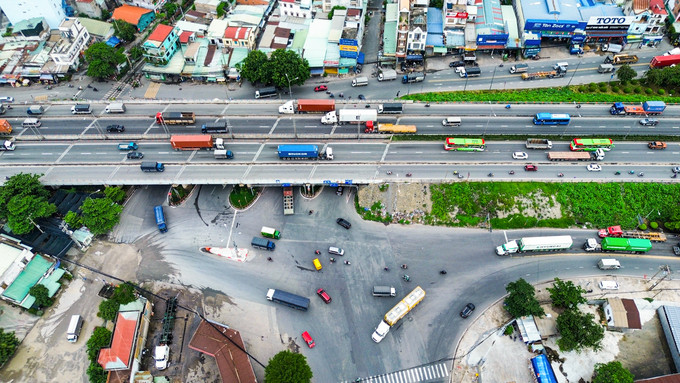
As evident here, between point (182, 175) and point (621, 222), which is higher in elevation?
point (182, 175)

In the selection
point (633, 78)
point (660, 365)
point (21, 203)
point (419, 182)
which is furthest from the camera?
point (633, 78)

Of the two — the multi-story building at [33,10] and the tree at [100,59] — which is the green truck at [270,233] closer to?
Result: the tree at [100,59]

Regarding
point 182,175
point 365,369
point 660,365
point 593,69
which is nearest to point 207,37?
point 182,175

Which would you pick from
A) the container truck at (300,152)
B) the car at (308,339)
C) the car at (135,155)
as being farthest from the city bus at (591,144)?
the car at (135,155)

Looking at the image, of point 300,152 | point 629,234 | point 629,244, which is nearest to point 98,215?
point 300,152

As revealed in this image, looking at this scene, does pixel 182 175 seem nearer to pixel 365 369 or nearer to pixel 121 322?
pixel 121 322

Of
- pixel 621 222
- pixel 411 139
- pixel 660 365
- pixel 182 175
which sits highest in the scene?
pixel 411 139
